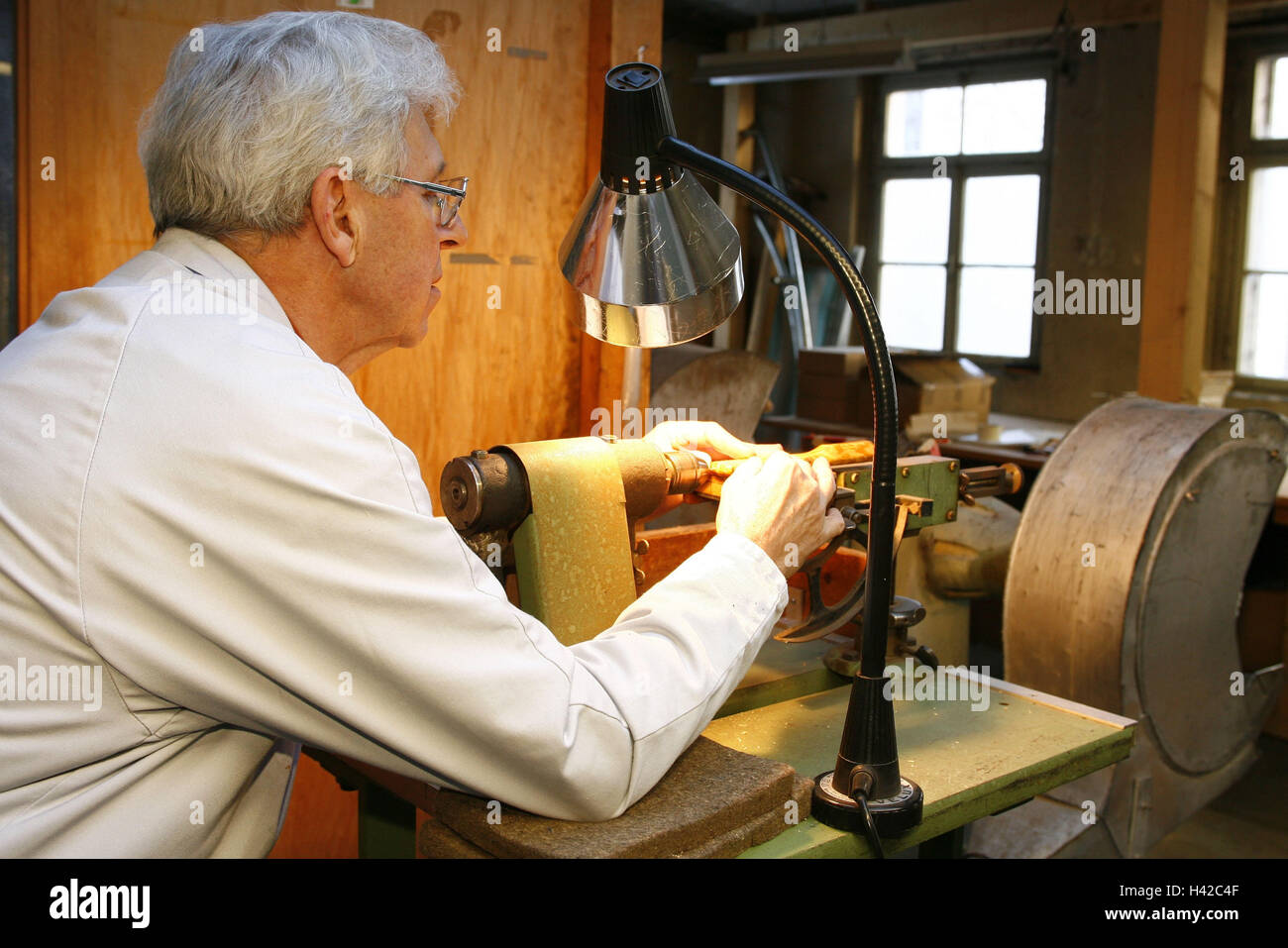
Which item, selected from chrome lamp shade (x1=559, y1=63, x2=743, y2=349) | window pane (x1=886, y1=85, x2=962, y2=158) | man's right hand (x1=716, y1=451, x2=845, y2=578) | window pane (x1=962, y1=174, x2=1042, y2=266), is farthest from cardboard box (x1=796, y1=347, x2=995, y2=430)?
chrome lamp shade (x1=559, y1=63, x2=743, y2=349)

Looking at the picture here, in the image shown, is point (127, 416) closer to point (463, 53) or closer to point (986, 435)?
point (463, 53)

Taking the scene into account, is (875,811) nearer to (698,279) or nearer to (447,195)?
(698,279)

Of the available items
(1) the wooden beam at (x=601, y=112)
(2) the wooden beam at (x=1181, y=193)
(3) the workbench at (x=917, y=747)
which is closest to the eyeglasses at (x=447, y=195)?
(3) the workbench at (x=917, y=747)

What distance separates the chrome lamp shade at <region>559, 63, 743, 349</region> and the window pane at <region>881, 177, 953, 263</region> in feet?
22.0

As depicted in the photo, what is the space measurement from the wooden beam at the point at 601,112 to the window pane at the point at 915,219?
5.41 m

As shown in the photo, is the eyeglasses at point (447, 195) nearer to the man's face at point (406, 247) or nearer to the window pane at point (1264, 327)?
the man's face at point (406, 247)

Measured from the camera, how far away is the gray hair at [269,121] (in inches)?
46.3

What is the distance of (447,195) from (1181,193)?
3.04 m

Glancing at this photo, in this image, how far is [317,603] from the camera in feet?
3.34

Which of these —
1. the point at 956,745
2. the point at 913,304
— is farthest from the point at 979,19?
the point at 956,745

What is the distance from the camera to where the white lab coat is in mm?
1009

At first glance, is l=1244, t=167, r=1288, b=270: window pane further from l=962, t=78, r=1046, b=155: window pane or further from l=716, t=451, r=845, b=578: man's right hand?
l=716, t=451, r=845, b=578: man's right hand

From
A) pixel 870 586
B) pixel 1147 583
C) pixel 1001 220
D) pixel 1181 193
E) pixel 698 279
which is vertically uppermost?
pixel 1001 220
